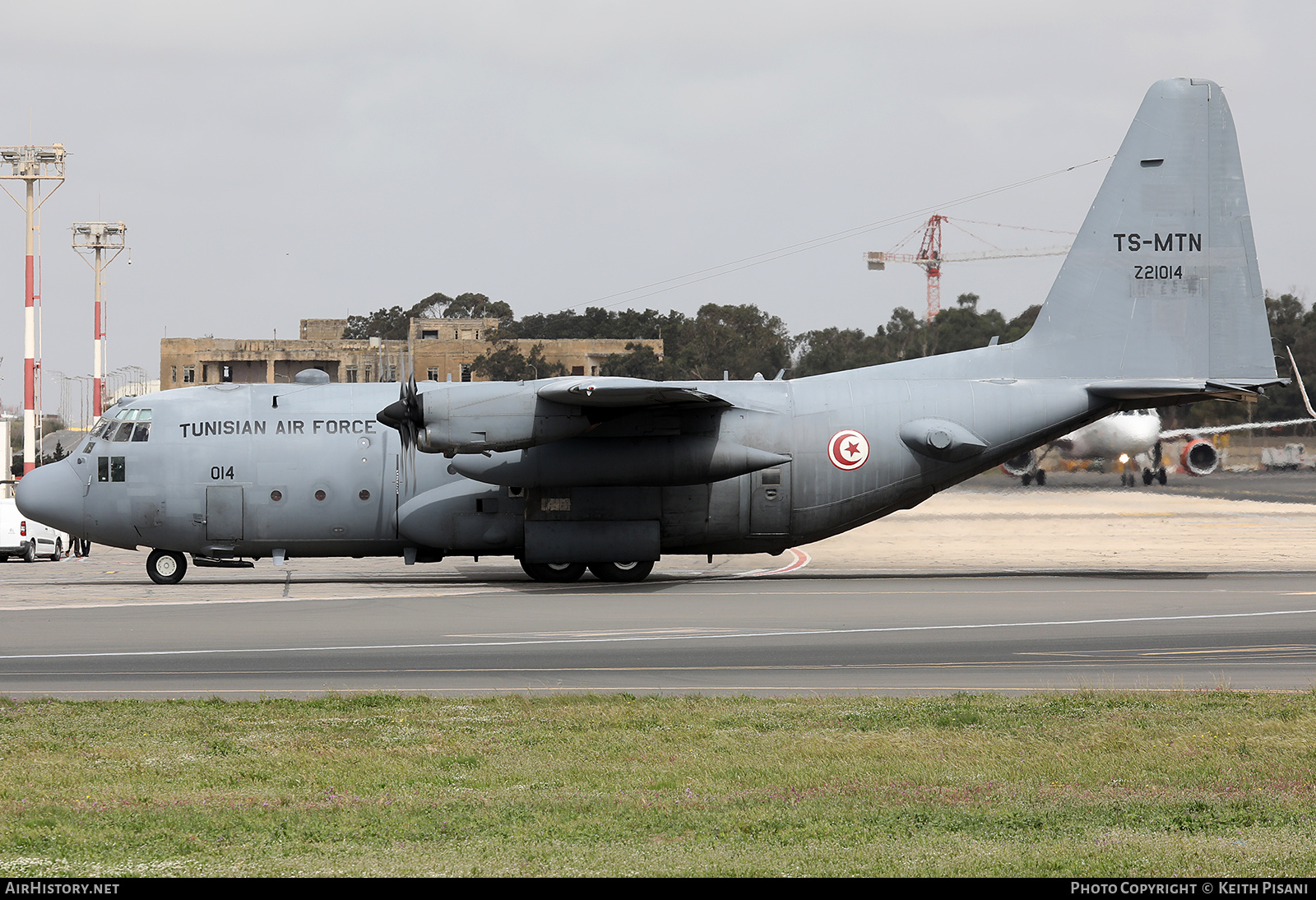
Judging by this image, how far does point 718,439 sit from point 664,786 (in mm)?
17447

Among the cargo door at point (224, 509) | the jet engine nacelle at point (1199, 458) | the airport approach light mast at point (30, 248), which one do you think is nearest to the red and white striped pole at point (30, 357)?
the airport approach light mast at point (30, 248)

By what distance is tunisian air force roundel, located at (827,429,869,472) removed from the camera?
27.0 metres

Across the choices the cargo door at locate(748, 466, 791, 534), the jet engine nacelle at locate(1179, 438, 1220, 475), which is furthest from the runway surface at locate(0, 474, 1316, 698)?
the jet engine nacelle at locate(1179, 438, 1220, 475)

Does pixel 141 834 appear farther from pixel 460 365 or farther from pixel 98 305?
pixel 460 365

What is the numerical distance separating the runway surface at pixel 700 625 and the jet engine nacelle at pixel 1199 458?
91.5 feet

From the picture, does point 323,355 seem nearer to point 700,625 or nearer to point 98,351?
point 98,351

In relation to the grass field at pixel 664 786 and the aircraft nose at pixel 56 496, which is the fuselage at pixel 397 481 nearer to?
the aircraft nose at pixel 56 496

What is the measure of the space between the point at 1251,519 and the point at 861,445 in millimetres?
23246

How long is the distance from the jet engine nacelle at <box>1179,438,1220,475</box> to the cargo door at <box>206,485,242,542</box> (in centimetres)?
4958

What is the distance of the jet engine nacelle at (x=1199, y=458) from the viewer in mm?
62000

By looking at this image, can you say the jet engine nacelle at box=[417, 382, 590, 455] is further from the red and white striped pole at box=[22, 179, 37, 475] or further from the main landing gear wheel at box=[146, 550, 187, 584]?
the red and white striped pole at box=[22, 179, 37, 475]

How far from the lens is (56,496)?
2684cm

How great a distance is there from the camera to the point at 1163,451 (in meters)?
62.6

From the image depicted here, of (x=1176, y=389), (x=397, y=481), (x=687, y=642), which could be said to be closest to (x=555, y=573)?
(x=397, y=481)
